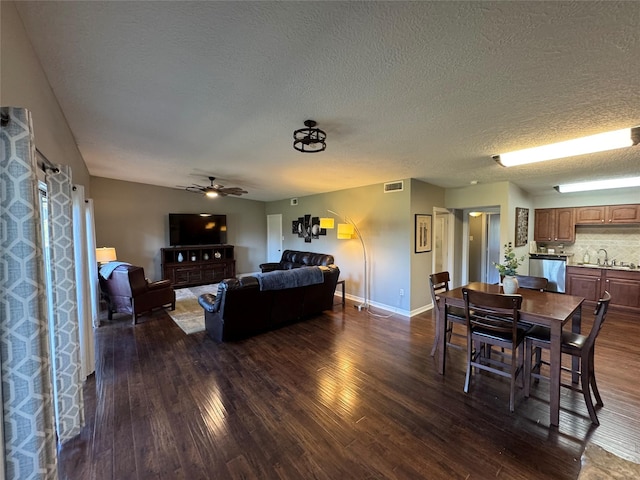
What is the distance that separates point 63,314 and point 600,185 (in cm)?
742

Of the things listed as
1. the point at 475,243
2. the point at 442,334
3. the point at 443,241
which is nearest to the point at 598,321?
the point at 442,334

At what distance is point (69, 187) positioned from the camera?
2059 millimetres

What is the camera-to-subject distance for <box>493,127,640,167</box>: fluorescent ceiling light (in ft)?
7.93

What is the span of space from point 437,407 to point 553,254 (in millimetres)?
5162

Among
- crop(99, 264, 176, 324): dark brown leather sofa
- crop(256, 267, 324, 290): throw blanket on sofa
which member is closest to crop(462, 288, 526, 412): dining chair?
crop(256, 267, 324, 290): throw blanket on sofa

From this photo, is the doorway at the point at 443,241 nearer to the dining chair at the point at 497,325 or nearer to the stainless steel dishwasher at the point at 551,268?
the stainless steel dishwasher at the point at 551,268

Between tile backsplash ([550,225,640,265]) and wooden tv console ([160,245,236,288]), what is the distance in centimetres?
823

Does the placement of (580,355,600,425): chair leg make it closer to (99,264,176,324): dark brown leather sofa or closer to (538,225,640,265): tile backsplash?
(538,225,640,265): tile backsplash

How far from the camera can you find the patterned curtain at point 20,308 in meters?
1.10

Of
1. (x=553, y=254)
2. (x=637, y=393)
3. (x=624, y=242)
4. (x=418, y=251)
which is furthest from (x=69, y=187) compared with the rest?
(x=624, y=242)

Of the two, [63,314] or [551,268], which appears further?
[551,268]

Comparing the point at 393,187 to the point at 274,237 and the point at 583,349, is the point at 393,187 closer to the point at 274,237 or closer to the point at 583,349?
the point at 583,349

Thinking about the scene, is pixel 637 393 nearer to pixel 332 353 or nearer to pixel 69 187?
pixel 332 353

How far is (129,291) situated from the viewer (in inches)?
165
